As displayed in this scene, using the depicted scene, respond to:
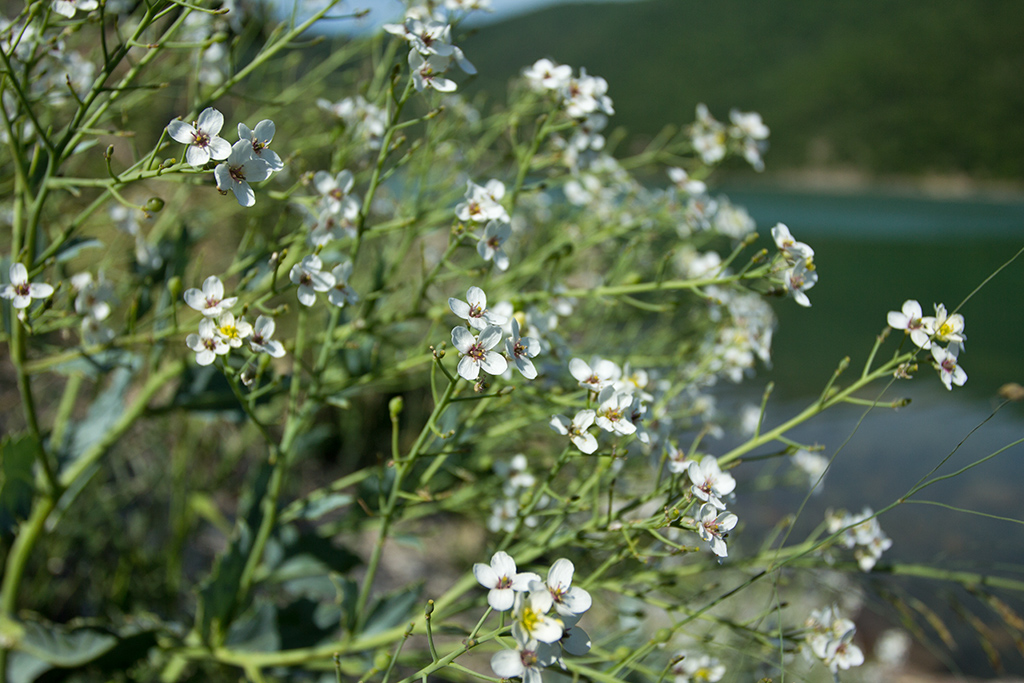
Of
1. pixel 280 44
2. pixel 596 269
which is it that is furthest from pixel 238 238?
pixel 280 44

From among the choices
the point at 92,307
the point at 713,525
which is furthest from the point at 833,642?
the point at 92,307

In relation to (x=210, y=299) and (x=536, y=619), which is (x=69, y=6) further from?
(x=536, y=619)

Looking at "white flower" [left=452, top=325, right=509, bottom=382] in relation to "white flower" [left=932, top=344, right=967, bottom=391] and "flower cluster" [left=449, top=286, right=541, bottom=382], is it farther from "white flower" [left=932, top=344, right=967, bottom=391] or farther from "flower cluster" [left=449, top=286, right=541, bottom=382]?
"white flower" [left=932, top=344, right=967, bottom=391]

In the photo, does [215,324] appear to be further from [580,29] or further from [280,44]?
[580,29]

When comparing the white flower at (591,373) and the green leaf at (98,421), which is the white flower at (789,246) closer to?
the white flower at (591,373)

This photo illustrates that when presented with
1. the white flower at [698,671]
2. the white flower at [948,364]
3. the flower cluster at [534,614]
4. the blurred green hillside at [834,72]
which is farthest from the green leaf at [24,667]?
the blurred green hillside at [834,72]
